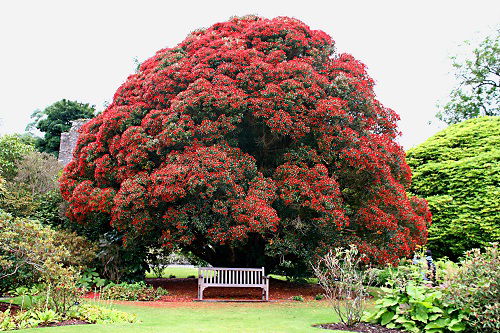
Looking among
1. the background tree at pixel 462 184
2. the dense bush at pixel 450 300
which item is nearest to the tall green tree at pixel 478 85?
the background tree at pixel 462 184

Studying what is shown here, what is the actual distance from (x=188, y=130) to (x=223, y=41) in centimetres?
321

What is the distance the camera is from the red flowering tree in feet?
33.0

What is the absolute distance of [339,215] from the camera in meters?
10.0

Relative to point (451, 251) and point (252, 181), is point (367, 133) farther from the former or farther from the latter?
point (451, 251)

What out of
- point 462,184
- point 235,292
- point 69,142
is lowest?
point 235,292

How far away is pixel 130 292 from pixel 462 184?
38.2 feet

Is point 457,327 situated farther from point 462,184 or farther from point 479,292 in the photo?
point 462,184

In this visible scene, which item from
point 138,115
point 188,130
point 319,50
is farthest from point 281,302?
point 319,50

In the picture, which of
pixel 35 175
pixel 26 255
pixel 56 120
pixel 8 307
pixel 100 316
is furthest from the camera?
pixel 56 120

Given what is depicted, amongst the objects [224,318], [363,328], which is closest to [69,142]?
[224,318]

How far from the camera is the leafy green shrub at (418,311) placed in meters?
6.13

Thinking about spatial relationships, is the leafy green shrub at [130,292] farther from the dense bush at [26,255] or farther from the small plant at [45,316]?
the small plant at [45,316]

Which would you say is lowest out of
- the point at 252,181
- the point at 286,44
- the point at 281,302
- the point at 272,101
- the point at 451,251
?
the point at 281,302

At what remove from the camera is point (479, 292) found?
592 centimetres
